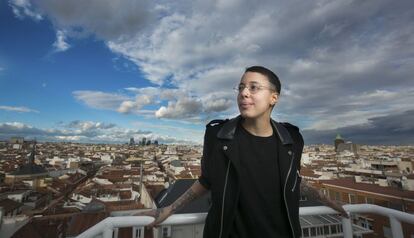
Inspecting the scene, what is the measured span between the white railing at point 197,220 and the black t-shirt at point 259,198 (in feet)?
1.19

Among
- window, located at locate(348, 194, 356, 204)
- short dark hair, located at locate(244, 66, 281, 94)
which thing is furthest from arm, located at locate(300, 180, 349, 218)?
window, located at locate(348, 194, 356, 204)

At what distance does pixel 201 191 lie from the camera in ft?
5.10

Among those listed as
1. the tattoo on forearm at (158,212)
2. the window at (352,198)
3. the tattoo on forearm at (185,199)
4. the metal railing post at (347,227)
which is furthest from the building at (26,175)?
the metal railing post at (347,227)

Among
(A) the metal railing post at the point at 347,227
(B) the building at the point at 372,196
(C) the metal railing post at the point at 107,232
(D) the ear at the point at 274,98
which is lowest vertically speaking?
(B) the building at the point at 372,196

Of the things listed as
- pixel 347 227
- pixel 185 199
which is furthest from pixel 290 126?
pixel 347 227

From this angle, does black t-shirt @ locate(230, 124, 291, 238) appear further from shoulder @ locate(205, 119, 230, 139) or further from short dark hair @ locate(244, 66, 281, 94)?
short dark hair @ locate(244, 66, 281, 94)

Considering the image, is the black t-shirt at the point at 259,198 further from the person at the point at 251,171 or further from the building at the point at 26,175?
the building at the point at 26,175

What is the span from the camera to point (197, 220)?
62.7 inches

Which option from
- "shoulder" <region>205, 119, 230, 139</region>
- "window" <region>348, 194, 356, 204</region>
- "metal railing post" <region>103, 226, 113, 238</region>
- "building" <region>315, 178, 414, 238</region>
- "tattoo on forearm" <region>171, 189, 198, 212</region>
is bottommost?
"window" <region>348, 194, 356, 204</region>

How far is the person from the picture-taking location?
134 centimetres

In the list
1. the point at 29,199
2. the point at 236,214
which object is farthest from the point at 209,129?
the point at 29,199

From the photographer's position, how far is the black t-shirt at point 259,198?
4.41 ft

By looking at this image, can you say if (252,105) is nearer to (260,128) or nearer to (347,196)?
(260,128)

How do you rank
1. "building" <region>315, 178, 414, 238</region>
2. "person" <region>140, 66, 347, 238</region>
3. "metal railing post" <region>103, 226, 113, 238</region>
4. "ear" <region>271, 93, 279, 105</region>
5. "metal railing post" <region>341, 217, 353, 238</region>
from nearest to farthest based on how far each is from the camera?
1. "person" <region>140, 66, 347, 238</region>
2. "metal railing post" <region>103, 226, 113, 238</region>
3. "ear" <region>271, 93, 279, 105</region>
4. "metal railing post" <region>341, 217, 353, 238</region>
5. "building" <region>315, 178, 414, 238</region>
